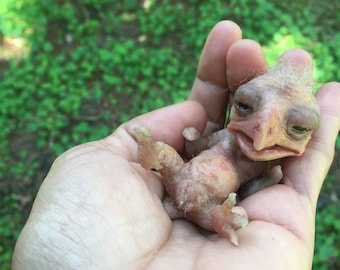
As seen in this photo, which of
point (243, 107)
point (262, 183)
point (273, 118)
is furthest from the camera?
point (262, 183)

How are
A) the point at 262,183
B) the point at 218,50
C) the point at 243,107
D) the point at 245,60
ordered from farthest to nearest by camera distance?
the point at 218,50 → the point at 245,60 → the point at 262,183 → the point at 243,107

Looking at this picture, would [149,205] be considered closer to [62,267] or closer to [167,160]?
[167,160]

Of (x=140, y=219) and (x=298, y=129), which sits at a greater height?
(x=298, y=129)

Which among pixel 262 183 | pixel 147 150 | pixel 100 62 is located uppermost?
pixel 147 150

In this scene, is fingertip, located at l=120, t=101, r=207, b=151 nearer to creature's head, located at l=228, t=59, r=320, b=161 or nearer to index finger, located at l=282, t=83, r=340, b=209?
creature's head, located at l=228, t=59, r=320, b=161

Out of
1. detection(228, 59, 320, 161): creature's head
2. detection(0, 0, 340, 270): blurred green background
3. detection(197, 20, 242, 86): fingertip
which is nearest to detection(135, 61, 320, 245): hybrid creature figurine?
detection(228, 59, 320, 161): creature's head

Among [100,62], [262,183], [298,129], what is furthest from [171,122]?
[100,62]

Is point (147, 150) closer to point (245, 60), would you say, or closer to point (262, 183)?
point (262, 183)
